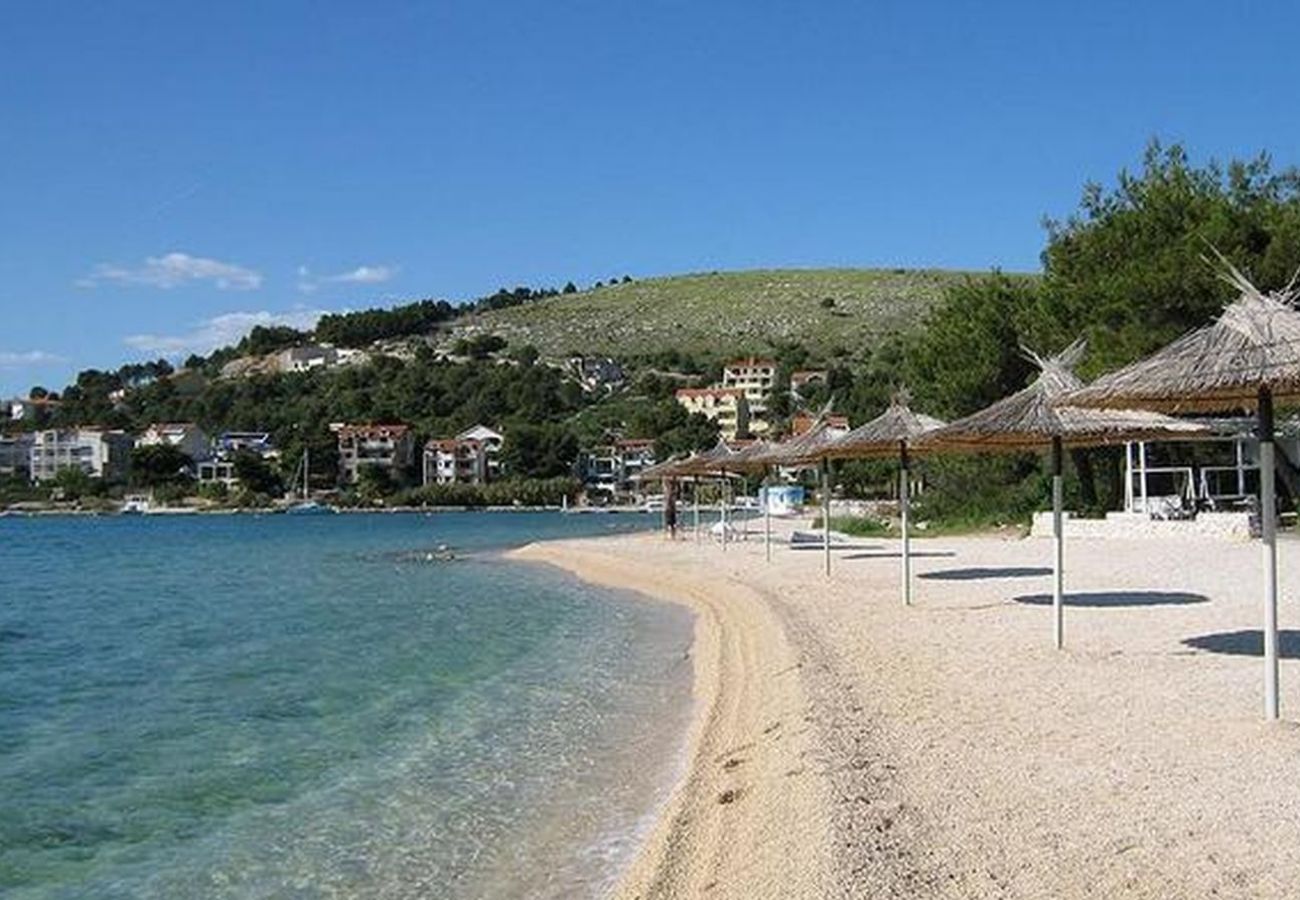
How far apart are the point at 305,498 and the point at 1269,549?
382 ft

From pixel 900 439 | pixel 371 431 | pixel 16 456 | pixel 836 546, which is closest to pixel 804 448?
pixel 836 546

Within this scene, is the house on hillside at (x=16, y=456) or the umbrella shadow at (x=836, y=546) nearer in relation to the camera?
the umbrella shadow at (x=836, y=546)

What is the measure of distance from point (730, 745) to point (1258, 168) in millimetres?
26139

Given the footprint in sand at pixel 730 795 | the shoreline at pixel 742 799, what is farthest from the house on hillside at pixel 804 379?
the footprint in sand at pixel 730 795

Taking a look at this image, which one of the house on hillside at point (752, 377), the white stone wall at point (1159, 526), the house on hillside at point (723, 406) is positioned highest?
the house on hillside at point (752, 377)

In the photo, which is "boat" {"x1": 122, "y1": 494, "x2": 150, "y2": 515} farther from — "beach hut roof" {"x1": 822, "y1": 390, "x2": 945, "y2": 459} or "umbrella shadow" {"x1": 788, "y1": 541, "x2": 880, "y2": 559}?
"beach hut roof" {"x1": 822, "y1": 390, "x2": 945, "y2": 459}

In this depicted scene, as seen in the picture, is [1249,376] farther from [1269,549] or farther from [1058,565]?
[1058,565]

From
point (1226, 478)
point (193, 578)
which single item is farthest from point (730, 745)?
point (193, 578)

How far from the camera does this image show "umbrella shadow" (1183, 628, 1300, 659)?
10352mm

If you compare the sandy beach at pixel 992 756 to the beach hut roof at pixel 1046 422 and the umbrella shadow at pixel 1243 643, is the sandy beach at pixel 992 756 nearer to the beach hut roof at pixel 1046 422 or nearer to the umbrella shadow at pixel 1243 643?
the umbrella shadow at pixel 1243 643

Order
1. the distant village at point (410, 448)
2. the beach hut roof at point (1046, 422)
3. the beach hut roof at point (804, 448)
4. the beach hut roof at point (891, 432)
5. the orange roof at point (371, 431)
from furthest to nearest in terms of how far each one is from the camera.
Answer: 1. the orange roof at point (371, 431)
2. the distant village at point (410, 448)
3. the beach hut roof at point (804, 448)
4. the beach hut roof at point (891, 432)
5. the beach hut roof at point (1046, 422)

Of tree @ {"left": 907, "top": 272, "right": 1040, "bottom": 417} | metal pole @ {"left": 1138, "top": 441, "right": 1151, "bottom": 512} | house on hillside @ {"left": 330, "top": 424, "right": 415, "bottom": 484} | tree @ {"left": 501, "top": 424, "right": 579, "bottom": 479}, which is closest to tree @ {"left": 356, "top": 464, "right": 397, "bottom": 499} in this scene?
house on hillside @ {"left": 330, "top": 424, "right": 415, "bottom": 484}

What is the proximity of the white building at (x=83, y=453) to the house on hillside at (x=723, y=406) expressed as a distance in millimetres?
54572

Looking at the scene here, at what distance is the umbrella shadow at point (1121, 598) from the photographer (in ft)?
46.8
